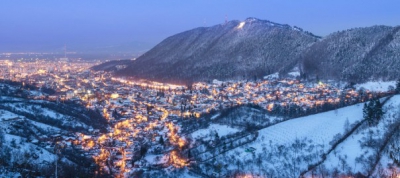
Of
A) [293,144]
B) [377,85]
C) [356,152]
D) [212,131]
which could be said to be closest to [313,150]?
[293,144]

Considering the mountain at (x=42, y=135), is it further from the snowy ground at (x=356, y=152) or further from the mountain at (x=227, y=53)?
the mountain at (x=227, y=53)

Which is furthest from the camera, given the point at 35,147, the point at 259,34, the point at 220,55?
the point at 259,34

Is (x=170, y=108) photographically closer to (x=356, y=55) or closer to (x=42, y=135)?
(x=42, y=135)

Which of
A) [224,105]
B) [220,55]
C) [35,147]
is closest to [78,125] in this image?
[35,147]

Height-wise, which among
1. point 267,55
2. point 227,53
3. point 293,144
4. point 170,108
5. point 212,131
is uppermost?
point 227,53

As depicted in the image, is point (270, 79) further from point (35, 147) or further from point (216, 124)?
point (35, 147)

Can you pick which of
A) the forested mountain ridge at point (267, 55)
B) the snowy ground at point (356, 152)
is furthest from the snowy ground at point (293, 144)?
the forested mountain ridge at point (267, 55)
